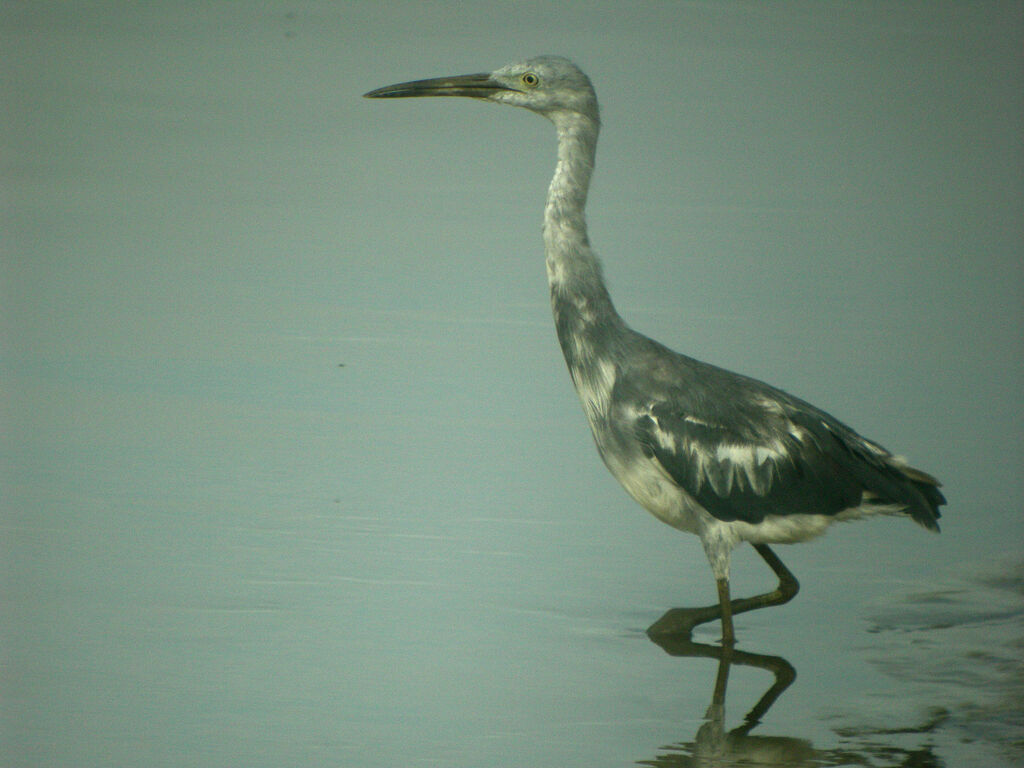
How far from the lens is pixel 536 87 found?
675 centimetres

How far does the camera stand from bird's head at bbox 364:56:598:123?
6.70 m

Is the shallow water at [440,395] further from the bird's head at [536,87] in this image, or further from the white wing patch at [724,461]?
the bird's head at [536,87]

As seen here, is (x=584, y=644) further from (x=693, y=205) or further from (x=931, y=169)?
(x=931, y=169)

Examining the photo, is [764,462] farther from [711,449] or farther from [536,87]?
[536,87]


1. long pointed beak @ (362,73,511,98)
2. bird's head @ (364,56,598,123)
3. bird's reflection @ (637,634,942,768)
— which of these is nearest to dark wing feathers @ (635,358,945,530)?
bird's reflection @ (637,634,942,768)

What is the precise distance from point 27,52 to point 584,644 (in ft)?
28.4

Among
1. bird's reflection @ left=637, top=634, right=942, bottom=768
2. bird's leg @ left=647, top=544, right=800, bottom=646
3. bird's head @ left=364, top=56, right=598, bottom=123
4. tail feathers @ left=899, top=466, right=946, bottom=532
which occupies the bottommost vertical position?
bird's reflection @ left=637, top=634, right=942, bottom=768

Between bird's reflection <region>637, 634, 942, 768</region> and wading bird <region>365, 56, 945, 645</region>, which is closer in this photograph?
bird's reflection <region>637, 634, 942, 768</region>

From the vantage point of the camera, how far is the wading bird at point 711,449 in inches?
236

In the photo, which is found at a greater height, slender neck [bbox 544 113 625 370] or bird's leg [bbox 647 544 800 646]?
slender neck [bbox 544 113 625 370]

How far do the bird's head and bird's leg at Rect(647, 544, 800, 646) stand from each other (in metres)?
1.96

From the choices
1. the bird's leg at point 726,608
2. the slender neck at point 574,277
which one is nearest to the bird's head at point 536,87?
the slender neck at point 574,277

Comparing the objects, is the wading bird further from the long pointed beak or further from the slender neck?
the long pointed beak


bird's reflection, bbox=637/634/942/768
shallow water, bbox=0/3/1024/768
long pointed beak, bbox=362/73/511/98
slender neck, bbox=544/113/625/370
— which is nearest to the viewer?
bird's reflection, bbox=637/634/942/768
